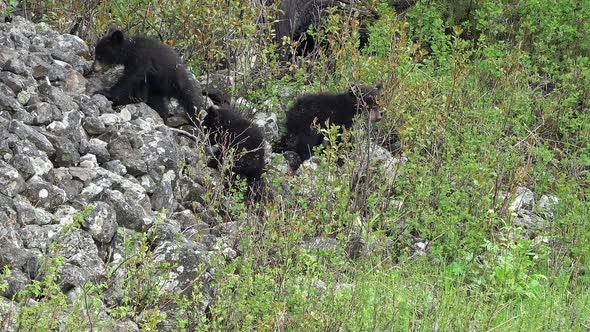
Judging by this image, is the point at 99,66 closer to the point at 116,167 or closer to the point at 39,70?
the point at 39,70

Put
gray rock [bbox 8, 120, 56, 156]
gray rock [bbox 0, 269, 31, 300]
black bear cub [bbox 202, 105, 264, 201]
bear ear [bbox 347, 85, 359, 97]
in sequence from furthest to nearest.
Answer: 1. black bear cub [bbox 202, 105, 264, 201]
2. bear ear [bbox 347, 85, 359, 97]
3. gray rock [bbox 8, 120, 56, 156]
4. gray rock [bbox 0, 269, 31, 300]

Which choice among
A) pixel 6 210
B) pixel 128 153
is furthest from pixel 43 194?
pixel 128 153

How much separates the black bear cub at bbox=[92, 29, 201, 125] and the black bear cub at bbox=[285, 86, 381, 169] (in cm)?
100

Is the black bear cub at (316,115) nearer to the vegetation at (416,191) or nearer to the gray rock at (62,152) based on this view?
the vegetation at (416,191)

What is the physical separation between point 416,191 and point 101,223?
282 cm

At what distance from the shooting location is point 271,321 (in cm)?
528

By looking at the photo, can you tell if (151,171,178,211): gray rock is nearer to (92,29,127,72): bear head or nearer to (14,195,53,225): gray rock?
(14,195,53,225): gray rock

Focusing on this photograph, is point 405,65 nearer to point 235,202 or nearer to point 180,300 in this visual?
point 235,202

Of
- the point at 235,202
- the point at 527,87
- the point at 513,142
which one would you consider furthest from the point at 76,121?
the point at 527,87

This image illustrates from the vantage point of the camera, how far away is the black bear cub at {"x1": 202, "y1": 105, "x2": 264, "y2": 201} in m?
8.05

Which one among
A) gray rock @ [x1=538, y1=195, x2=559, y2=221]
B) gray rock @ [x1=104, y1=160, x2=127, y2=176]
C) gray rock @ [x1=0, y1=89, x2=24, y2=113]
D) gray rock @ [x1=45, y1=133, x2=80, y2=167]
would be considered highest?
gray rock @ [x1=0, y1=89, x2=24, y2=113]

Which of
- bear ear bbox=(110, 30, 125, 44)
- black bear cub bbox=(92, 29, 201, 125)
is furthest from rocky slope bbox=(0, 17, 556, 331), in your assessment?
bear ear bbox=(110, 30, 125, 44)

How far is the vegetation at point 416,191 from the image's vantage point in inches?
221

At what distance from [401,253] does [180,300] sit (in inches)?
94.2
